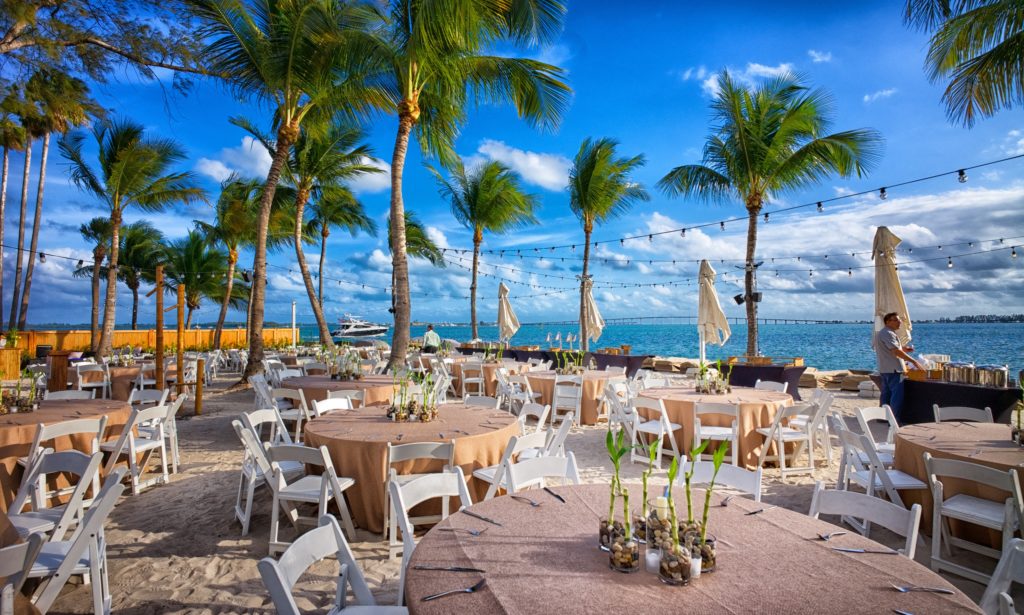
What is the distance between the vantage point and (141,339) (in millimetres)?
23594

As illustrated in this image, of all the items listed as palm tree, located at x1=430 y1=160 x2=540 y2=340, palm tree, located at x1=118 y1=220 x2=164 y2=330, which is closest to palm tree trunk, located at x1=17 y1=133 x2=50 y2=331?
palm tree, located at x1=118 y1=220 x2=164 y2=330

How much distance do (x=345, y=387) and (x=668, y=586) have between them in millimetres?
6245

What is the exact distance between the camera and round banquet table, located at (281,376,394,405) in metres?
6.90

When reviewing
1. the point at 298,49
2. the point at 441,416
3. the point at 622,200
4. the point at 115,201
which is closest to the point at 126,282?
the point at 115,201

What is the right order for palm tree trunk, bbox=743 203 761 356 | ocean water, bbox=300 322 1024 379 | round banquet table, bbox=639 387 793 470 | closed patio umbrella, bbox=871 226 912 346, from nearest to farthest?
round banquet table, bbox=639 387 793 470
closed patio umbrella, bbox=871 226 912 346
palm tree trunk, bbox=743 203 761 356
ocean water, bbox=300 322 1024 379

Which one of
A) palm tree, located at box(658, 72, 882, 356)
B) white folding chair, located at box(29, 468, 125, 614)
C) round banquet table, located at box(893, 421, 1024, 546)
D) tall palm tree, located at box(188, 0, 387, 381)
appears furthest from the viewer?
palm tree, located at box(658, 72, 882, 356)

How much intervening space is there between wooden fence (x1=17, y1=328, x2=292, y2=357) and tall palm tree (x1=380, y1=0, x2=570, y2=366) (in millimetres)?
13123

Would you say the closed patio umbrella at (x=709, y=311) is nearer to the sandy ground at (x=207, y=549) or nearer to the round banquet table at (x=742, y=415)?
the round banquet table at (x=742, y=415)

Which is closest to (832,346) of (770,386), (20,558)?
(770,386)

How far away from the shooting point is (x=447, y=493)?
286 centimetres

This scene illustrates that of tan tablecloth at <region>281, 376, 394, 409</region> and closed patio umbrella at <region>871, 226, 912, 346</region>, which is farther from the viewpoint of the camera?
closed patio umbrella at <region>871, 226, 912, 346</region>

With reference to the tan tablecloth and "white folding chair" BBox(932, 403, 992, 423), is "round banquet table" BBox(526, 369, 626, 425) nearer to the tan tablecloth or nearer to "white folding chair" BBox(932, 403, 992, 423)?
the tan tablecloth

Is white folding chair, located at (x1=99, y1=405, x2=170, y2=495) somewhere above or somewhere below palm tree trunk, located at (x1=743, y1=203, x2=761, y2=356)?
below

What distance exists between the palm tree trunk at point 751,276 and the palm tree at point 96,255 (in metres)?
21.5
